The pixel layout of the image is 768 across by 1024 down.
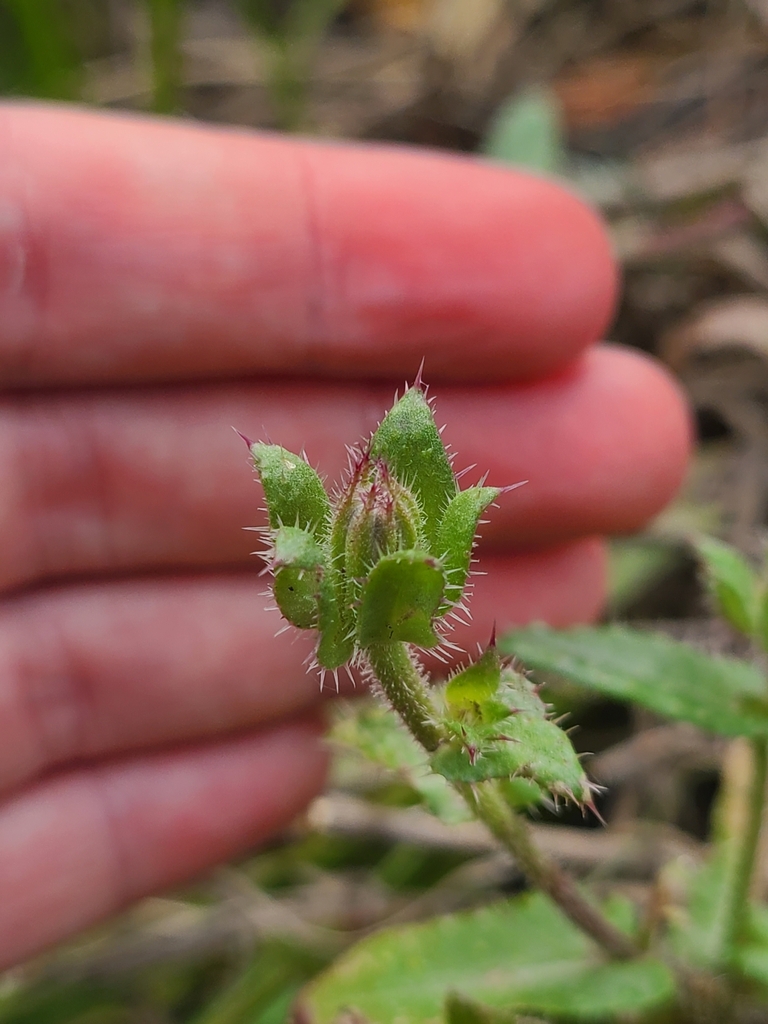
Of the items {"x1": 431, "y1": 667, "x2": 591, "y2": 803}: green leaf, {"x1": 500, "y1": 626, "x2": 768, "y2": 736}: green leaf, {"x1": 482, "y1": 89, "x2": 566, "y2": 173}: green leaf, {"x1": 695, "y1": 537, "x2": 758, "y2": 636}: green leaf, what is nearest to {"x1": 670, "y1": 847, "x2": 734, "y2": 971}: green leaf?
{"x1": 500, "y1": 626, "x2": 768, "y2": 736}: green leaf

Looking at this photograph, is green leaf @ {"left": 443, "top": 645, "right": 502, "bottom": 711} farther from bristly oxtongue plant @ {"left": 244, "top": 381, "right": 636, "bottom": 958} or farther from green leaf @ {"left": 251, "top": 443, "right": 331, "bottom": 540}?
green leaf @ {"left": 251, "top": 443, "right": 331, "bottom": 540}

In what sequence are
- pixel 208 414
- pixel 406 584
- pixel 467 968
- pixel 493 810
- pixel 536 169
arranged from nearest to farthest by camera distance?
pixel 406 584 < pixel 493 810 < pixel 467 968 < pixel 208 414 < pixel 536 169

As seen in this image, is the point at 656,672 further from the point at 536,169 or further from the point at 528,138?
the point at 528,138

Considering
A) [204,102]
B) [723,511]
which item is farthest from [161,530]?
[204,102]

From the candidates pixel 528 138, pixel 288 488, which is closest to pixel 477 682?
pixel 288 488

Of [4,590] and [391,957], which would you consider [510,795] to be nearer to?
[391,957]

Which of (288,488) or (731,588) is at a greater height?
(288,488)

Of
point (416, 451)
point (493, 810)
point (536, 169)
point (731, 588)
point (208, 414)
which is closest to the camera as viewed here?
point (416, 451)

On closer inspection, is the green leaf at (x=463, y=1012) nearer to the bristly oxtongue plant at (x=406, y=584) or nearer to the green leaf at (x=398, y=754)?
the green leaf at (x=398, y=754)
